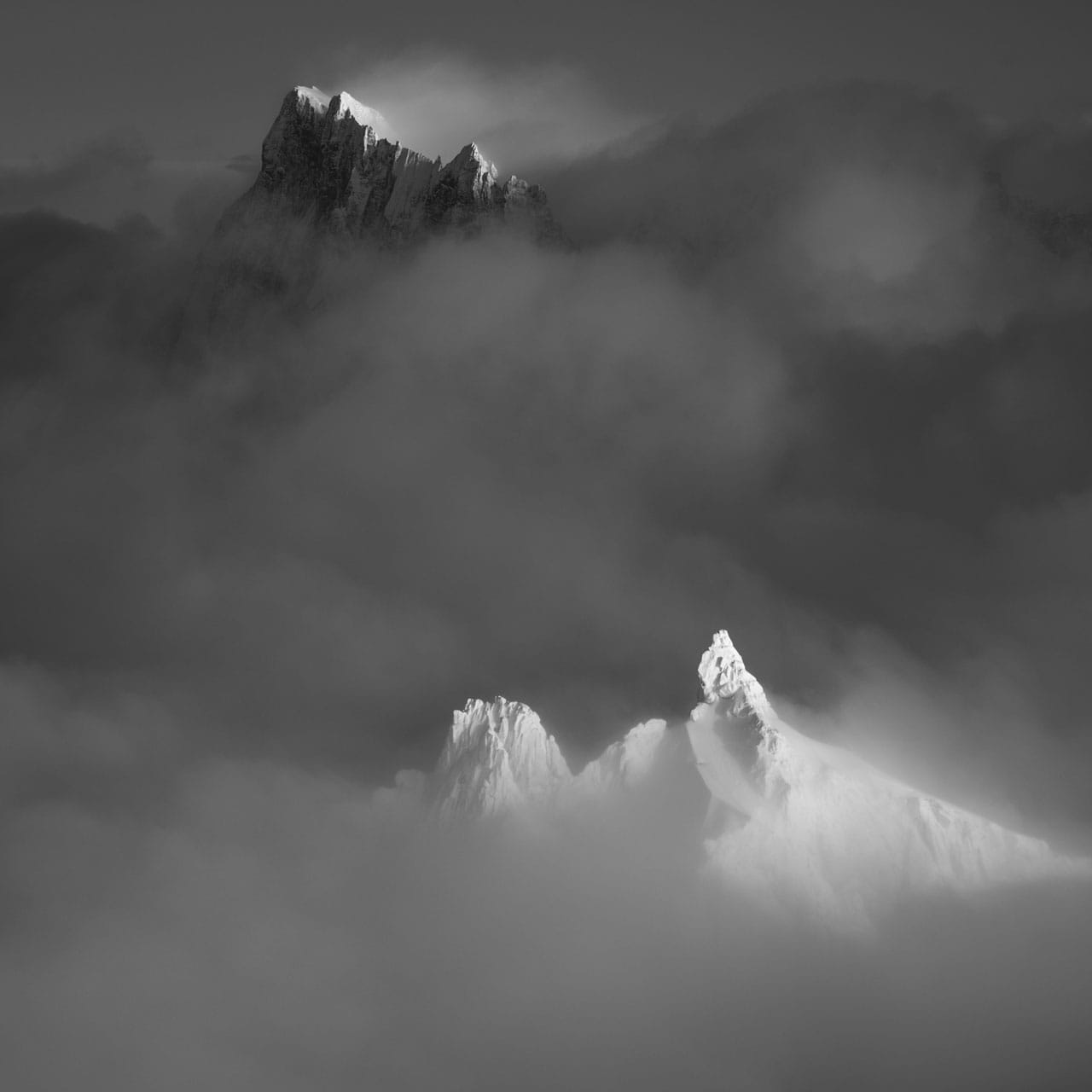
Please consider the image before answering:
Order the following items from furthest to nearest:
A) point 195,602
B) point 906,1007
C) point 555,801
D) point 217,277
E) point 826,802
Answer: point 217,277 → point 195,602 → point 555,801 → point 826,802 → point 906,1007

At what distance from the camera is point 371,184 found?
12262 centimetres

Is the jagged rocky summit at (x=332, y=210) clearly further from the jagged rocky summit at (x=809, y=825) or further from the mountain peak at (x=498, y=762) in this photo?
the jagged rocky summit at (x=809, y=825)

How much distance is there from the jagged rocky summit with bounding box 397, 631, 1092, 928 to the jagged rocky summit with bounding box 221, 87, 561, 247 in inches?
2569

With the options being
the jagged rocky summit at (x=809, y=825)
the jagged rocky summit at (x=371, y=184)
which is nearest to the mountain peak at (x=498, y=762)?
the jagged rocky summit at (x=809, y=825)

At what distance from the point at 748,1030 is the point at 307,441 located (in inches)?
3384

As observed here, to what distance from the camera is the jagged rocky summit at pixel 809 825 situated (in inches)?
2542

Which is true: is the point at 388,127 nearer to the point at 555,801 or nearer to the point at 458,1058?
the point at 555,801

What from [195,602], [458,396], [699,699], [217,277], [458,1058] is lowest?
[458,1058]

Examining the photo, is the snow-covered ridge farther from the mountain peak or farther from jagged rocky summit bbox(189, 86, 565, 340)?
the mountain peak

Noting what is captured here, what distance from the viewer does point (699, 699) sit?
67.8 metres

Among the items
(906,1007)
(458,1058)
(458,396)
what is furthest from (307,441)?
(906,1007)

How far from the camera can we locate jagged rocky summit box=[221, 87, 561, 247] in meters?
119

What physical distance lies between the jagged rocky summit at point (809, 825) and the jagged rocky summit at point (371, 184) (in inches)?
2569

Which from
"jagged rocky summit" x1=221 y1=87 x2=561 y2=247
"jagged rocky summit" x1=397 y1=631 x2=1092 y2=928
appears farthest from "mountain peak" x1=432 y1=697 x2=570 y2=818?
"jagged rocky summit" x1=221 y1=87 x2=561 y2=247
